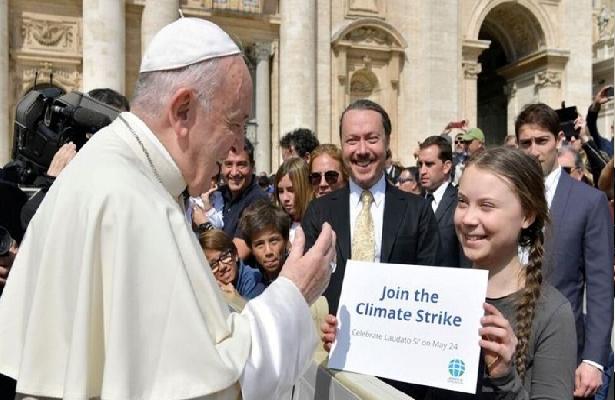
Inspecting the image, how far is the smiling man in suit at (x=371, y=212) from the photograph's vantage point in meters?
3.71

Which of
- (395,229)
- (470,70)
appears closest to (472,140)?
(395,229)

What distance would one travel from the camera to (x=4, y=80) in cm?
1769

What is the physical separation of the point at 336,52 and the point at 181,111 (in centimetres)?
2014

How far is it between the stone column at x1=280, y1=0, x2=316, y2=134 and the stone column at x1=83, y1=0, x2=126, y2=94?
196 inches

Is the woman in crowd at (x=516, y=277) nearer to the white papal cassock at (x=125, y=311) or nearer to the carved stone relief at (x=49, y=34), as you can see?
the white papal cassock at (x=125, y=311)

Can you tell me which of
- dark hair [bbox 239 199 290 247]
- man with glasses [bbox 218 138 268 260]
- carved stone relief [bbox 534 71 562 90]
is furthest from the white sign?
carved stone relief [bbox 534 71 562 90]

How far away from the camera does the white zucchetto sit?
2.10 m

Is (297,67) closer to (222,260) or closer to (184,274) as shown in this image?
(222,260)

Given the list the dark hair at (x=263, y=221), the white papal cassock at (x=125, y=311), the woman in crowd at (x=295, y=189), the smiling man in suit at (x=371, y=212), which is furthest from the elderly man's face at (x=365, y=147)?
the white papal cassock at (x=125, y=311)

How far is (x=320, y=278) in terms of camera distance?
7.02 ft

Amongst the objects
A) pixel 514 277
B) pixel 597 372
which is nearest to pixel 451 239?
pixel 597 372

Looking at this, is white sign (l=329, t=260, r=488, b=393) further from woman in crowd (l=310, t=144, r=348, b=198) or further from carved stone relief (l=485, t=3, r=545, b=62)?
carved stone relief (l=485, t=3, r=545, b=62)

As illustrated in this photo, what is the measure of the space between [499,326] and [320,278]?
0.56 m

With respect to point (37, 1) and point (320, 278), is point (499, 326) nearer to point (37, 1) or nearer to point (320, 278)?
point (320, 278)
